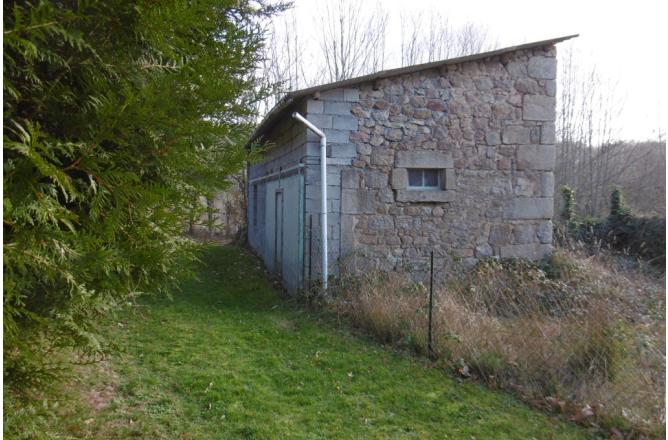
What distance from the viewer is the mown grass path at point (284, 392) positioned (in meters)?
3.78

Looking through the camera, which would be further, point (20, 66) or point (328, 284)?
point (328, 284)

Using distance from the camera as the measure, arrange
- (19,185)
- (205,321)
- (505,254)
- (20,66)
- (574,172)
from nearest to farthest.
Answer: (19,185)
(20,66)
(205,321)
(505,254)
(574,172)

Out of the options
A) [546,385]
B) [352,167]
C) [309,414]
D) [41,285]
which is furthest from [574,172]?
[41,285]

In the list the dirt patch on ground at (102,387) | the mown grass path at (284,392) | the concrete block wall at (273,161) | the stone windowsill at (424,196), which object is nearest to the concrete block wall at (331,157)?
the concrete block wall at (273,161)

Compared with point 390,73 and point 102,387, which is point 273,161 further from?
point 102,387

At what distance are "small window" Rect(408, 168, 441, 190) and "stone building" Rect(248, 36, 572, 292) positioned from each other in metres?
0.02

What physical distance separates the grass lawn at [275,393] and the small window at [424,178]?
321 centimetres

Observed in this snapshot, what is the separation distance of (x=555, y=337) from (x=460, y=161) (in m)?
4.42

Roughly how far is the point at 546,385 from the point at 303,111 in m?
5.65

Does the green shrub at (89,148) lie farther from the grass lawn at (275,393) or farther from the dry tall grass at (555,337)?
the dry tall grass at (555,337)

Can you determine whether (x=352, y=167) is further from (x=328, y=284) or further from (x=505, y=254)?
(x=505, y=254)

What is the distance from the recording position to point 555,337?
4730mm

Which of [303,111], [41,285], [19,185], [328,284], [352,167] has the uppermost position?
[303,111]

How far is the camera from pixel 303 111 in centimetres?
827
